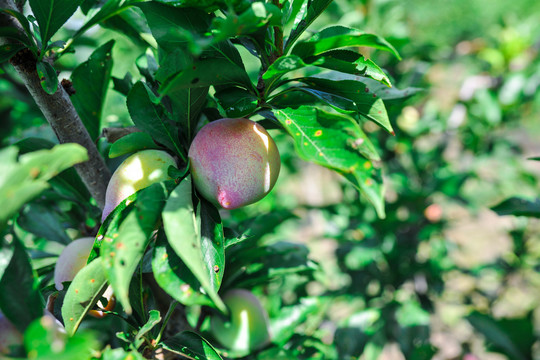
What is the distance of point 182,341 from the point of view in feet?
1.54

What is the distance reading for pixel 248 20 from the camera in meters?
0.34

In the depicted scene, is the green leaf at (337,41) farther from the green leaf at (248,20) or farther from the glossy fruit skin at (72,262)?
the glossy fruit skin at (72,262)

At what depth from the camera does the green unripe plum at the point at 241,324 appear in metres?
0.66

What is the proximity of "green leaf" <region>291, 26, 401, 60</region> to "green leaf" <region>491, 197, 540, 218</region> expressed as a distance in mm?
383

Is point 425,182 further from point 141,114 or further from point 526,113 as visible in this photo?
point 141,114

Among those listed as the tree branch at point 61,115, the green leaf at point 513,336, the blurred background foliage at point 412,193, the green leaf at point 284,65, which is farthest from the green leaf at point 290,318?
the green leaf at point 284,65

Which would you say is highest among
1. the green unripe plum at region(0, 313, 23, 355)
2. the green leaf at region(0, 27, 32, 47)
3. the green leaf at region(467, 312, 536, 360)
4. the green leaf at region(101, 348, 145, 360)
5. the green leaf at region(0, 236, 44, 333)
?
the green leaf at region(0, 27, 32, 47)

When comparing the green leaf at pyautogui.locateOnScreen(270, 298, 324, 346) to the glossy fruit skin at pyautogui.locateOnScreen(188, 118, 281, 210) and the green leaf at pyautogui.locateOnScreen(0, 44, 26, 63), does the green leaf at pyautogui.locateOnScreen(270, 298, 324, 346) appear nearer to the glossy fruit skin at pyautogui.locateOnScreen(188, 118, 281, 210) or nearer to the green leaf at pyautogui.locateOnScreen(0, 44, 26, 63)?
the glossy fruit skin at pyautogui.locateOnScreen(188, 118, 281, 210)

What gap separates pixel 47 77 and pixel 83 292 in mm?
231

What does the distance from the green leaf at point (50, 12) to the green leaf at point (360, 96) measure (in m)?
0.27

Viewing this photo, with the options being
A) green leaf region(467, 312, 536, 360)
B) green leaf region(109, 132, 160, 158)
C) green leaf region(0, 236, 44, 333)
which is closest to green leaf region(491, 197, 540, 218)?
green leaf region(467, 312, 536, 360)

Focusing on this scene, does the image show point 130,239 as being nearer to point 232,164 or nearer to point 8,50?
point 232,164

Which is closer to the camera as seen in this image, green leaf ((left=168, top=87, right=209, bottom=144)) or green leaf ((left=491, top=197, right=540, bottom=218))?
green leaf ((left=168, top=87, right=209, bottom=144))

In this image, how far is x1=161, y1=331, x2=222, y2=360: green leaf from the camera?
0.45m
